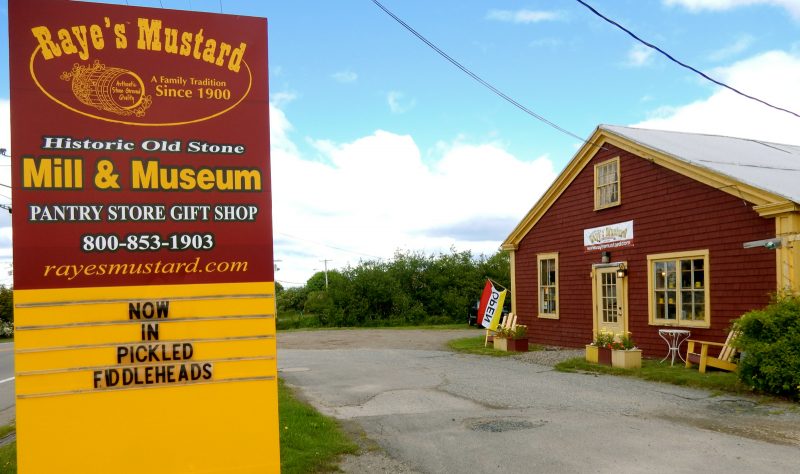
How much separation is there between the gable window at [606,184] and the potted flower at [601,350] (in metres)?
3.84

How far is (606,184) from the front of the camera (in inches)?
665

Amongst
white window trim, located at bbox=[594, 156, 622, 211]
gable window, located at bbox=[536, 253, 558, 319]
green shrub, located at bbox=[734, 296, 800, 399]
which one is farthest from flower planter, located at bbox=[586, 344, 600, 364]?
gable window, located at bbox=[536, 253, 558, 319]

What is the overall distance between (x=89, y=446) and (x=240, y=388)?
1.15 meters

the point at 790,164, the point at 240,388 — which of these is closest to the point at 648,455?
the point at 240,388

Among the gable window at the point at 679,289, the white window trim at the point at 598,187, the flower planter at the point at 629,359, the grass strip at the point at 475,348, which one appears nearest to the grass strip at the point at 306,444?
the flower planter at the point at 629,359

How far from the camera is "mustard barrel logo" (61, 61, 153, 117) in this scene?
4.98m

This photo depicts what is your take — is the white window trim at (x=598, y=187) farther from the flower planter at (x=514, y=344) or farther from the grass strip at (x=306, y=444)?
the grass strip at (x=306, y=444)

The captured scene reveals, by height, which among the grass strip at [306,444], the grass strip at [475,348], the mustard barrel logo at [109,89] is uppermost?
the mustard barrel logo at [109,89]

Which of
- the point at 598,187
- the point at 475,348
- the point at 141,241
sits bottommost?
the point at 475,348

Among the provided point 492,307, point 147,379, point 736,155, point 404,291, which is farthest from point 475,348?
point 404,291

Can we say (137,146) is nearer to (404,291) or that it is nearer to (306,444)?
(306,444)

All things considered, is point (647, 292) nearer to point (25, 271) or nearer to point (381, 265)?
point (25, 271)

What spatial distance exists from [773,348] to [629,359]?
153 inches

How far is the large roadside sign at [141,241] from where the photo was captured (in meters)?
4.86
